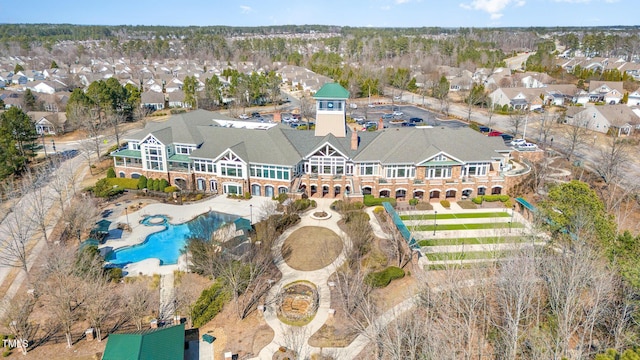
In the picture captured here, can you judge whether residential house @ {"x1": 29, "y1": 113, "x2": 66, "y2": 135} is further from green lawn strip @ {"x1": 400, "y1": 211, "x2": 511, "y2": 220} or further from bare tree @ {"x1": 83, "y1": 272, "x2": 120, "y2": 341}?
green lawn strip @ {"x1": 400, "y1": 211, "x2": 511, "y2": 220}

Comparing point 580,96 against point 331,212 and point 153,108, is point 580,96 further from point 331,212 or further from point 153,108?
point 153,108

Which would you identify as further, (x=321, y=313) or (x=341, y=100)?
(x=341, y=100)

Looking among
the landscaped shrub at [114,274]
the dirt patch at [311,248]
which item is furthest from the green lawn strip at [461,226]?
the landscaped shrub at [114,274]

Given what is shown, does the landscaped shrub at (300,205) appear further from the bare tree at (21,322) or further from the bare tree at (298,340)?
the bare tree at (21,322)

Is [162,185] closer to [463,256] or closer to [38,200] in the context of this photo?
[38,200]

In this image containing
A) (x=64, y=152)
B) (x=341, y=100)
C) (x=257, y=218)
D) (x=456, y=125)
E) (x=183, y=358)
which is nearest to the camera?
(x=183, y=358)

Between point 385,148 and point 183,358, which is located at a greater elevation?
point 385,148

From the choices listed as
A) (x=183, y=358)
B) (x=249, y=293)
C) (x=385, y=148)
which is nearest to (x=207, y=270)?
(x=249, y=293)

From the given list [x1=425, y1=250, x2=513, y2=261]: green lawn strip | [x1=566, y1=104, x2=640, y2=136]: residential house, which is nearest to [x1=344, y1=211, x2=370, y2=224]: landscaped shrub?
[x1=425, y1=250, x2=513, y2=261]: green lawn strip
